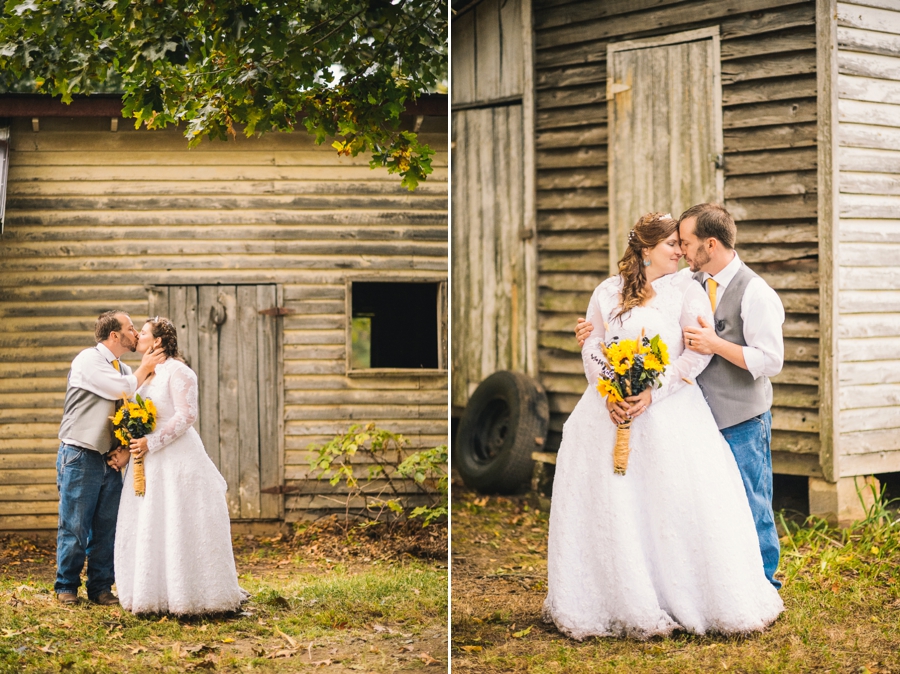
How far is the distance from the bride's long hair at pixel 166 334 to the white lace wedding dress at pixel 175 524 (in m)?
0.05

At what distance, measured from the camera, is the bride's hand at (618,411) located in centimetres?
315

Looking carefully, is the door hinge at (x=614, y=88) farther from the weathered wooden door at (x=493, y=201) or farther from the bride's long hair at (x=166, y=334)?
the bride's long hair at (x=166, y=334)

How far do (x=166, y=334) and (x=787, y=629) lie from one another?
2844mm

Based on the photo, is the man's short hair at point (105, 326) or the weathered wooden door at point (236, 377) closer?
the man's short hair at point (105, 326)

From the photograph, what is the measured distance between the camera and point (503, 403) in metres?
5.49

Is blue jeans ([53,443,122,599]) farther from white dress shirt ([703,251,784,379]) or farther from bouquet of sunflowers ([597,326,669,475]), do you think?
white dress shirt ([703,251,784,379])

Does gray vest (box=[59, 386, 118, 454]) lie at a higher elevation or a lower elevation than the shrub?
higher

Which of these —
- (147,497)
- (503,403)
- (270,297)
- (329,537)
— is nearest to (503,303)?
(503,403)

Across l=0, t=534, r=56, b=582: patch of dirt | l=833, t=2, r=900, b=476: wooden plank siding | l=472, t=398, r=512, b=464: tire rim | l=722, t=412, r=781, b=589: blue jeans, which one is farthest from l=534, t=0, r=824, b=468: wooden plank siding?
l=0, t=534, r=56, b=582: patch of dirt

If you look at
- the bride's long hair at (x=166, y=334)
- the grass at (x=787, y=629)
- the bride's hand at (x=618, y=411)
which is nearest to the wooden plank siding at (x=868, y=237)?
the grass at (x=787, y=629)

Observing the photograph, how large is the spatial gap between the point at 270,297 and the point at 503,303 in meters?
2.07

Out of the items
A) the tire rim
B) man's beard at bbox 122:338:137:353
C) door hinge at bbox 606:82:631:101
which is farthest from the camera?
the tire rim

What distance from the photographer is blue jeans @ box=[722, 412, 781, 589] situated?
3.21 metres

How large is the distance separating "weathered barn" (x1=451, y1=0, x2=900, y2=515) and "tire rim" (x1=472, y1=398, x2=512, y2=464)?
0.22 m
